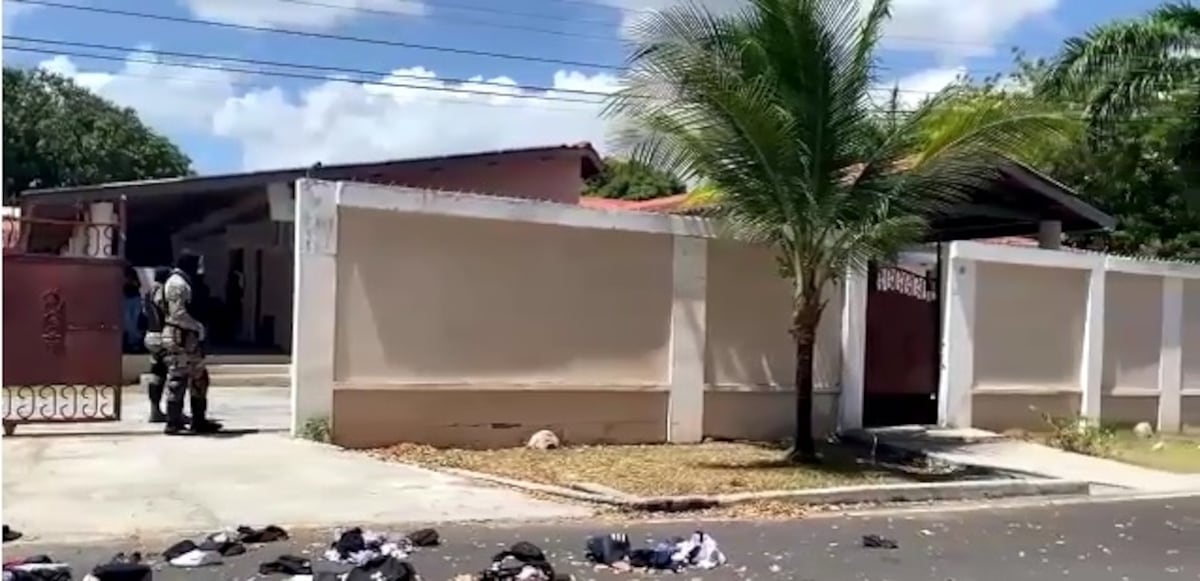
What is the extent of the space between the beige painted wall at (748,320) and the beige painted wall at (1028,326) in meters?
2.67

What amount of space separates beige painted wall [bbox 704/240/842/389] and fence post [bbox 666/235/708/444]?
0.60 feet

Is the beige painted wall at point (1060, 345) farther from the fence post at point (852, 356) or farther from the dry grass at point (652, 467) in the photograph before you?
the dry grass at point (652, 467)

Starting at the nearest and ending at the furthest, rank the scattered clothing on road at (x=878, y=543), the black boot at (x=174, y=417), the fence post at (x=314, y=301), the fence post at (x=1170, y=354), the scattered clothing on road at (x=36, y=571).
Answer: the scattered clothing on road at (x=36, y=571)
the scattered clothing on road at (x=878, y=543)
the fence post at (x=314, y=301)
the black boot at (x=174, y=417)
the fence post at (x=1170, y=354)

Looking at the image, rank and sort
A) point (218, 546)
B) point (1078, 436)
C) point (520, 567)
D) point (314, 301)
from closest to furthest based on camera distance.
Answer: point (520, 567) < point (218, 546) < point (314, 301) < point (1078, 436)

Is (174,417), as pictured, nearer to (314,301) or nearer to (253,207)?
(314,301)

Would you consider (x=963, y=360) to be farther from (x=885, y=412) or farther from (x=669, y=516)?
(x=669, y=516)

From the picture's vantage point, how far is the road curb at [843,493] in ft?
33.7

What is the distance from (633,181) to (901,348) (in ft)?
21.0

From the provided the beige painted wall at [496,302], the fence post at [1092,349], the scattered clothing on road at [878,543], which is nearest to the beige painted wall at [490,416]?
the beige painted wall at [496,302]

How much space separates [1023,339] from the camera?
17.0 meters

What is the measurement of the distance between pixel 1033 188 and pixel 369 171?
9.73 meters

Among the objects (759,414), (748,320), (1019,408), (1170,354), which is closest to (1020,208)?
(1170,354)

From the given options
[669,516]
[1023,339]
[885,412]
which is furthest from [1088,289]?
[669,516]

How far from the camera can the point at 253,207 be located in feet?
77.3
